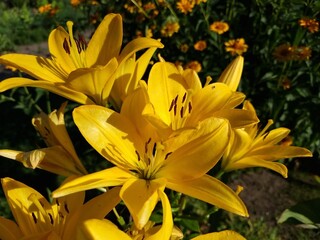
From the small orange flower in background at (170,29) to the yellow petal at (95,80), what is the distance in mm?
1609

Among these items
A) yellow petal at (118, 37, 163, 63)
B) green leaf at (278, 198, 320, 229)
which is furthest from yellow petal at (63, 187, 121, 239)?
green leaf at (278, 198, 320, 229)

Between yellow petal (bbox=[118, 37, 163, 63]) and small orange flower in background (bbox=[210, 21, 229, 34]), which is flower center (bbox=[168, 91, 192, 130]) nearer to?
yellow petal (bbox=[118, 37, 163, 63])

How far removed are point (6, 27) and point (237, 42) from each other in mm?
4953

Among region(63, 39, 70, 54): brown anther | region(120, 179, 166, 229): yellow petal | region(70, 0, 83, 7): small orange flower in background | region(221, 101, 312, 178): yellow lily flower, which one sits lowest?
region(70, 0, 83, 7): small orange flower in background

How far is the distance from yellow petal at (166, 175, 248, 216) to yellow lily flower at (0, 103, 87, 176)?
25cm

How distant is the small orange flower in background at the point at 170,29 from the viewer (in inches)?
99.8

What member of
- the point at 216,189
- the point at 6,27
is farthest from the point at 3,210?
the point at 6,27

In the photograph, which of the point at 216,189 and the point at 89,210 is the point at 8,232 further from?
the point at 216,189

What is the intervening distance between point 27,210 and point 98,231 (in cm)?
28

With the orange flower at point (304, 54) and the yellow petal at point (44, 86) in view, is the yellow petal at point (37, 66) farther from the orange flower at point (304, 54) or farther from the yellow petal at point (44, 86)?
the orange flower at point (304, 54)

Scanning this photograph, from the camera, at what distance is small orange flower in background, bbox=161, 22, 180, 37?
8.31ft

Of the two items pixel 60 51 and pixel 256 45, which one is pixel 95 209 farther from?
pixel 256 45

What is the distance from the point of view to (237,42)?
2436 millimetres

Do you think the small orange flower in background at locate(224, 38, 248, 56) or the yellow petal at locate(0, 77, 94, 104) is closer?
the yellow petal at locate(0, 77, 94, 104)
